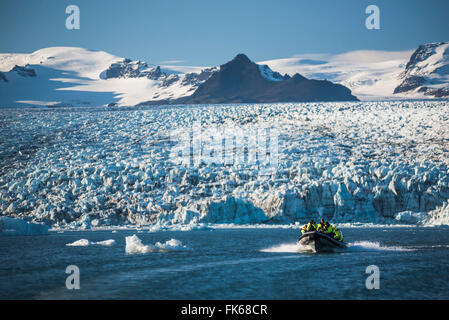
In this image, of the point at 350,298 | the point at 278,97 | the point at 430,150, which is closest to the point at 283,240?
the point at 350,298

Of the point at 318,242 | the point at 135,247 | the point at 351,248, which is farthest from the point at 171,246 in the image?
the point at 351,248

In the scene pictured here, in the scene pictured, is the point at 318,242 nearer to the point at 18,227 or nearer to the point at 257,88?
the point at 18,227

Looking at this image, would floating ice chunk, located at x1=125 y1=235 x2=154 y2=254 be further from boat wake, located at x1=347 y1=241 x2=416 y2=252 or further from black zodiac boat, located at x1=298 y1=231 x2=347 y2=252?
boat wake, located at x1=347 y1=241 x2=416 y2=252

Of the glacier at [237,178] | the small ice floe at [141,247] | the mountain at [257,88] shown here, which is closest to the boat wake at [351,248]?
the small ice floe at [141,247]
